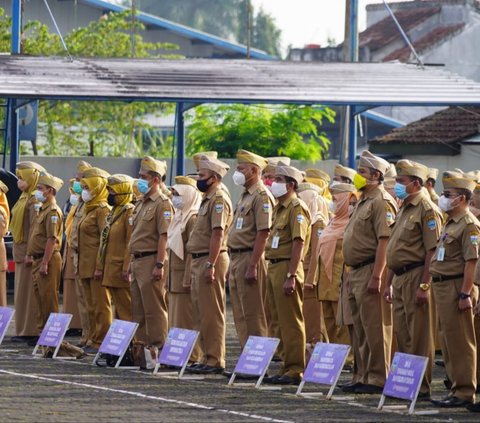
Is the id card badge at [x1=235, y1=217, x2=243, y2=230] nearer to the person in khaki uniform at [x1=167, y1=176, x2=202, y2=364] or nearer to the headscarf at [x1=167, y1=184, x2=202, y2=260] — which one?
the person in khaki uniform at [x1=167, y1=176, x2=202, y2=364]

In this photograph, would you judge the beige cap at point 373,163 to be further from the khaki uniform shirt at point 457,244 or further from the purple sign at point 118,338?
the purple sign at point 118,338

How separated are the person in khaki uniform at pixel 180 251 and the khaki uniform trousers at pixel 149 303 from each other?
0.13 m

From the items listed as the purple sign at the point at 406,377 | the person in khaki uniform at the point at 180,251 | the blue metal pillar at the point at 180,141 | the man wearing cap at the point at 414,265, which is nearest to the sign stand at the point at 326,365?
the man wearing cap at the point at 414,265

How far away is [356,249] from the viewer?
49.0ft

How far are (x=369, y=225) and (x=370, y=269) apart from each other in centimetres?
40

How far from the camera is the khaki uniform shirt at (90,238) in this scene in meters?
18.7

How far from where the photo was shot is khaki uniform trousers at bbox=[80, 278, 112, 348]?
1861 centimetres

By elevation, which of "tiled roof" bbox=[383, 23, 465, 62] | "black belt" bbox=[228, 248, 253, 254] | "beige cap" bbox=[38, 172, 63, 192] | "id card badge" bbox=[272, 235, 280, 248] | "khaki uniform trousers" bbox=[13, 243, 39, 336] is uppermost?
"tiled roof" bbox=[383, 23, 465, 62]

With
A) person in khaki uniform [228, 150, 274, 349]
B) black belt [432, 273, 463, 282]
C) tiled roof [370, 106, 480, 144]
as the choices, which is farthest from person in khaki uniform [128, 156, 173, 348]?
tiled roof [370, 106, 480, 144]

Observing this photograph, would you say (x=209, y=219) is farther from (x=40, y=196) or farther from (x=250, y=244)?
(x=40, y=196)

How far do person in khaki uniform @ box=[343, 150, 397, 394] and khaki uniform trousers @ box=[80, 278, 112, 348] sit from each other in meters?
4.36

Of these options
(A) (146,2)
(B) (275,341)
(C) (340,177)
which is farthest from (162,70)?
(A) (146,2)

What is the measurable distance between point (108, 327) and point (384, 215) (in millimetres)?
4989

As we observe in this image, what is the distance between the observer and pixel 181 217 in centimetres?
1742
